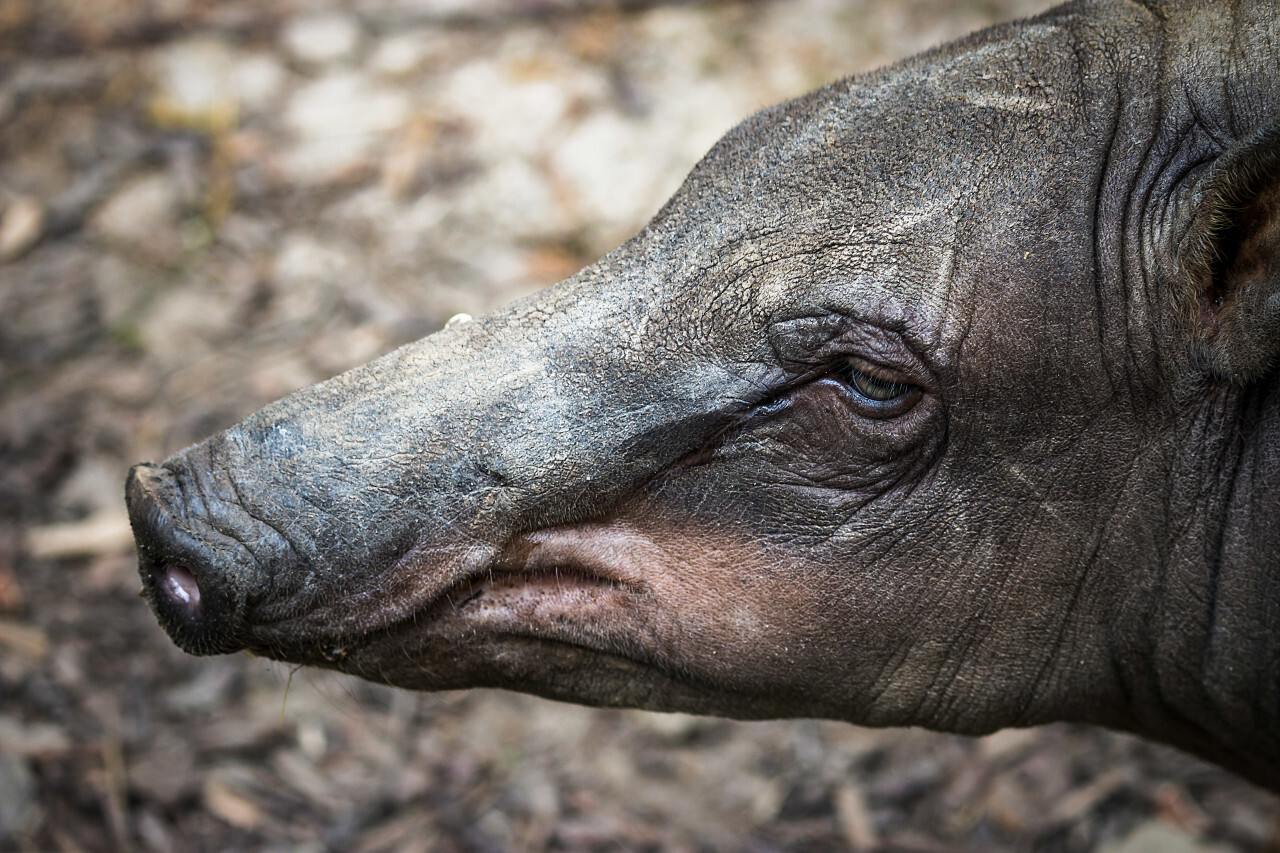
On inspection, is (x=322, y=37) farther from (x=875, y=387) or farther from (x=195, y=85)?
(x=875, y=387)

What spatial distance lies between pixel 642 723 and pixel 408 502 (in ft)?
8.70

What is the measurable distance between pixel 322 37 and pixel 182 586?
582 cm

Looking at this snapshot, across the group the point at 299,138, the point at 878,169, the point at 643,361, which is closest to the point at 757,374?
the point at 643,361

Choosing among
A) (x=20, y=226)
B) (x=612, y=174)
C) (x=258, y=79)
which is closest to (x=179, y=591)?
(x=612, y=174)

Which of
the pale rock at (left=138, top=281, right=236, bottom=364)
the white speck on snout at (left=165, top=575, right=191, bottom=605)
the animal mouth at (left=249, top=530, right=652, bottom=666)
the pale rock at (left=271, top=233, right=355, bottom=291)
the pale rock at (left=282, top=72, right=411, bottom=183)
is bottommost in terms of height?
the animal mouth at (left=249, top=530, right=652, bottom=666)

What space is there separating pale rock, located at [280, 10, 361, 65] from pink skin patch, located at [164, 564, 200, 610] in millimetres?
5593

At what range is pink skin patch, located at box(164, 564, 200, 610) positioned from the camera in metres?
2.91

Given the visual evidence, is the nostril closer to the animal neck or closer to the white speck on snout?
the white speck on snout

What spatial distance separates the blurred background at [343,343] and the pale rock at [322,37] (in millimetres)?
24

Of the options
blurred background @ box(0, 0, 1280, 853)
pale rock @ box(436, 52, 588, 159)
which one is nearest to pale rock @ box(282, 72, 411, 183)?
blurred background @ box(0, 0, 1280, 853)

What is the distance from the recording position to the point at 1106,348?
2.91 meters

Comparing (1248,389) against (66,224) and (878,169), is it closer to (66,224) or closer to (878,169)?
(878,169)

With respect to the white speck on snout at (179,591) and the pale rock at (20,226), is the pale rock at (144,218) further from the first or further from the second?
the white speck on snout at (179,591)

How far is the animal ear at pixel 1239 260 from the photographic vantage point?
2691 millimetres
